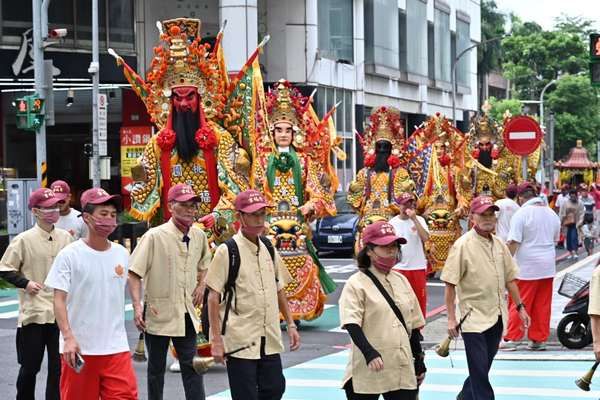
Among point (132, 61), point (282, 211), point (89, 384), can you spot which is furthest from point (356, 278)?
point (132, 61)

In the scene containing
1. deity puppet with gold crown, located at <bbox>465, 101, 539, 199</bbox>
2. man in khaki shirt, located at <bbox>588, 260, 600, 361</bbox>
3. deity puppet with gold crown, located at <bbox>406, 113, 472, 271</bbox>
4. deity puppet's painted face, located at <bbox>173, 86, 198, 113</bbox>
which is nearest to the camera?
man in khaki shirt, located at <bbox>588, 260, 600, 361</bbox>

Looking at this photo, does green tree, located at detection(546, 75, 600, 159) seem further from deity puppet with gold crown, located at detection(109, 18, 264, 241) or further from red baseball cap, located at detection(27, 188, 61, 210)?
red baseball cap, located at detection(27, 188, 61, 210)

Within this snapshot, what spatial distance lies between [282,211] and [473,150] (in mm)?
10831

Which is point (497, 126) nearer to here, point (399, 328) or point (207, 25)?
point (207, 25)

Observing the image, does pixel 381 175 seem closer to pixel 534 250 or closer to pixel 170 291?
pixel 534 250

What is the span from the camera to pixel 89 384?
26.0 feet

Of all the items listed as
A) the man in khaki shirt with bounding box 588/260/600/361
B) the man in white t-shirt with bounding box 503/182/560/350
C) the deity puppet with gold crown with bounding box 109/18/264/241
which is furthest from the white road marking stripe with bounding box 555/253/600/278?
the man in khaki shirt with bounding box 588/260/600/361

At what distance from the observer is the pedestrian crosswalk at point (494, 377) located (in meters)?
11.5

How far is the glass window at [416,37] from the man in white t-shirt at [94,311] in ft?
140

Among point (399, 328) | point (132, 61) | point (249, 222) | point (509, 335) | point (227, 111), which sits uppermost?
point (132, 61)

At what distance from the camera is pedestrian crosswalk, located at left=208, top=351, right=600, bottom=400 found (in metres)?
11.5

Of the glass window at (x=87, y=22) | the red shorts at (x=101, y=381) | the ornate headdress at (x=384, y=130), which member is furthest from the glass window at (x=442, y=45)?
the red shorts at (x=101, y=381)

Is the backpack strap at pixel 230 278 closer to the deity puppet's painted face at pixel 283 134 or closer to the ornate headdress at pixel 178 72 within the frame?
the ornate headdress at pixel 178 72

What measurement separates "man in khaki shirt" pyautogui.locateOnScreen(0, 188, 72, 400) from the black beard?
2524 millimetres
